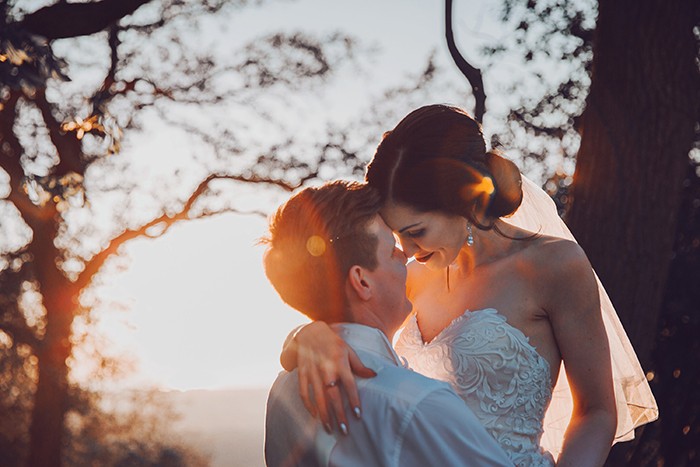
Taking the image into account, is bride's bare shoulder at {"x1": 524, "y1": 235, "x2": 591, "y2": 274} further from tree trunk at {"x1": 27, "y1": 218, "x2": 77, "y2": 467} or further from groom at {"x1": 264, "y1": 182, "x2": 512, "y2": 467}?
tree trunk at {"x1": 27, "y1": 218, "x2": 77, "y2": 467}

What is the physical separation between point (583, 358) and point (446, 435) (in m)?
1.36

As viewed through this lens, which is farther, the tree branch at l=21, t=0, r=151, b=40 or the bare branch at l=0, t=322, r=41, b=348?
the bare branch at l=0, t=322, r=41, b=348

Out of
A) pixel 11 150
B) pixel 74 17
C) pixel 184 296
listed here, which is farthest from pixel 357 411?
pixel 184 296

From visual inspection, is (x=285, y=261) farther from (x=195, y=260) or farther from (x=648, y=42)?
(x=195, y=260)

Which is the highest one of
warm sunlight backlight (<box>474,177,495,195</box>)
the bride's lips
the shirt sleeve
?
warm sunlight backlight (<box>474,177,495,195</box>)

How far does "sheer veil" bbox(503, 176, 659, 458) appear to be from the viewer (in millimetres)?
3857

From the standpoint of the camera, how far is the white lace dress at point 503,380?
3439 mm

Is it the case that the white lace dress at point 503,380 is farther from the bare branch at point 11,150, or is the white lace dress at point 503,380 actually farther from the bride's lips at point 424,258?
the bare branch at point 11,150

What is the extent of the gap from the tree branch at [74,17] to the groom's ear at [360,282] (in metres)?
3.21

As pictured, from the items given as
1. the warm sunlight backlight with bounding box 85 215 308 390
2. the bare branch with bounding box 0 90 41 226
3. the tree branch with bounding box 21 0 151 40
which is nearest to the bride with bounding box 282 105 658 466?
the tree branch with bounding box 21 0 151 40

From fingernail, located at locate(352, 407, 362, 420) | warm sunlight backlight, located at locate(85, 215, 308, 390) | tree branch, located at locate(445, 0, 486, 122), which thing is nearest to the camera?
fingernail, located at locate(352, 407, 362, 420)

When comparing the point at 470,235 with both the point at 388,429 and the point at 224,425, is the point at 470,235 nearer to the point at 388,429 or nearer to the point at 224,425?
the point at 388,429

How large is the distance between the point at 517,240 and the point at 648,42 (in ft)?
5.80

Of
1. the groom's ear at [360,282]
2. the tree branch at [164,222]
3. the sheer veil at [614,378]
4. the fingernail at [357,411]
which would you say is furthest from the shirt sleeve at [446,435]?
the tree branch at [164,222]
